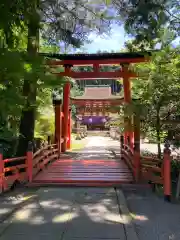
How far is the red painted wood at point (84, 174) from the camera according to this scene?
802 centimetres

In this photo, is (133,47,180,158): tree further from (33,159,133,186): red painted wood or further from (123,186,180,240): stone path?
(123,186,180,240): stone path

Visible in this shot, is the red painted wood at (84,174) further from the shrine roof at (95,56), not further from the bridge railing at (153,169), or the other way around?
the shrine roof at (95,56)

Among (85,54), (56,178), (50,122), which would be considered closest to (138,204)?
(56,178)

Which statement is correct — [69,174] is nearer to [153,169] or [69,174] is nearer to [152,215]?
[153,169]

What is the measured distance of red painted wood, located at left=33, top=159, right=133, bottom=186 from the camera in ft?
26.3

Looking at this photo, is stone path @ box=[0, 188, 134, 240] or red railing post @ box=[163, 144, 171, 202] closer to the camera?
stone path @ box=[0, 188, 134, 240]

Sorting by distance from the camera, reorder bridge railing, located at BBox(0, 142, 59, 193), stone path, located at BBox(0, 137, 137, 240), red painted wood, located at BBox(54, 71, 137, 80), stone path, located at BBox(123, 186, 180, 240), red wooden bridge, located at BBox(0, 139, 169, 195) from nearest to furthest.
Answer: stone path, located at BBox(0, 137, 137, 240) → stone path, located at BBox(123, 186, 180, 240) → bridge railing, located at BBox(0, 142, 59, 193) → red wooden bridge, located at BBox(0, 139, 169, 195) → red painted wood, located at BBox(54, 71, 137, 80)

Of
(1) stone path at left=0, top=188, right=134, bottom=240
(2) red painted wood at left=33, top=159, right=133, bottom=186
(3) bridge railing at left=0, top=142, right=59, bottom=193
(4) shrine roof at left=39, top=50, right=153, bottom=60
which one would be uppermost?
(4) shrine roof at left=39, top=50, right=153, bottom=60

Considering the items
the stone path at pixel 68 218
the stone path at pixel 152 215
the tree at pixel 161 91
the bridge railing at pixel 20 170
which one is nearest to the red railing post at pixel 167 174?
the stone path at pixel 152 215

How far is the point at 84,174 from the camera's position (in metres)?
9.00

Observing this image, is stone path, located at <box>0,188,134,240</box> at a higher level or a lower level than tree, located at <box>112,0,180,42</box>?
lower

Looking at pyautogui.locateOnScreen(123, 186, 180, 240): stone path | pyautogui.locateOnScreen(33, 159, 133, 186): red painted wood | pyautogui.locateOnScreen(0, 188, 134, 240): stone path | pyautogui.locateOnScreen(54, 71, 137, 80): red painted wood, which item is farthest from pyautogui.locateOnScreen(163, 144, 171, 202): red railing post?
pyautogui.locateOnScreen(54, 71, 137, 80): red painted wood

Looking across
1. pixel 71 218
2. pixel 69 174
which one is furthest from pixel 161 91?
pixel 71 218

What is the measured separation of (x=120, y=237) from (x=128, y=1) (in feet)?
16.0
